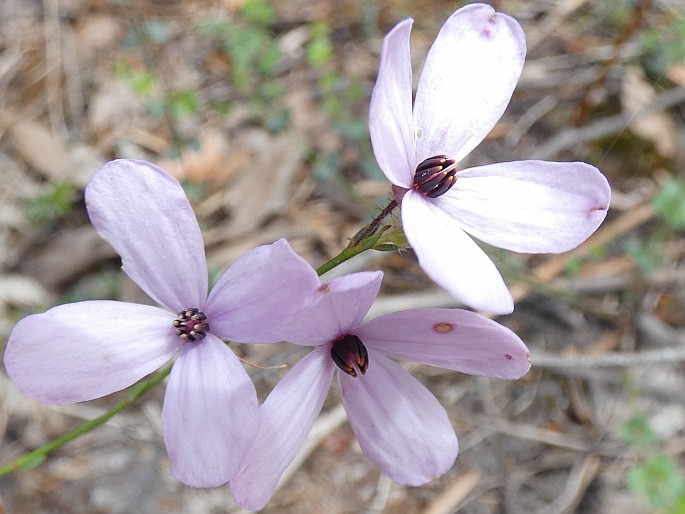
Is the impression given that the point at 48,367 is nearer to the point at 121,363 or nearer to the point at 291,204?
the point at 121,363

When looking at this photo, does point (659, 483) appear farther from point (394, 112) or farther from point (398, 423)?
point (394, 112)

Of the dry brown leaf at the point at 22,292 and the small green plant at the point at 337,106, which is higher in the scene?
the small green plant at the point at 337,106

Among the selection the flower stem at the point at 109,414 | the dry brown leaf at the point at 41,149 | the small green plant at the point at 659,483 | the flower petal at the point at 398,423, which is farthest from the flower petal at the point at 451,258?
the dry brown leaf at the point at 41,149

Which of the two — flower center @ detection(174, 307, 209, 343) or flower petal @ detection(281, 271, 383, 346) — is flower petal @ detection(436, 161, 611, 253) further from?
flower center @ detection(174, 307, 209, 343)

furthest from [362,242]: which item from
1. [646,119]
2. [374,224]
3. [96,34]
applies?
[96,34]

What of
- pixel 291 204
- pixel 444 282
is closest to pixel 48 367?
pixel 444 282

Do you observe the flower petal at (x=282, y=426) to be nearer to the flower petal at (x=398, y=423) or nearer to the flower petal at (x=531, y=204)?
the flower petal at (x=398, y=423)
